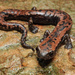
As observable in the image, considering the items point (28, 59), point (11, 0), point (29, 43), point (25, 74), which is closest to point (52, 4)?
point (11, 0)

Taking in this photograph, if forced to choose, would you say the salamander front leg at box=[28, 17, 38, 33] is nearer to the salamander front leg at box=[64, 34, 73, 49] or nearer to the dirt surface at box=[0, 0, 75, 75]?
the dirt surface at box=[0, 0, 75, 75]

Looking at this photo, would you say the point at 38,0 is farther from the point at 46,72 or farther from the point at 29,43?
the point at 46,72

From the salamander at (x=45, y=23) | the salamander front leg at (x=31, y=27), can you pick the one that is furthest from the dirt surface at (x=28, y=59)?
the salamander at (x=45, y=23)

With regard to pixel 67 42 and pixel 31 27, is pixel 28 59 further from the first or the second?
pixel 31 27

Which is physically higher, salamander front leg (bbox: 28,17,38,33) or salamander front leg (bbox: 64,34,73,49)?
salamander front leg (bbox: 64,34,73,49)

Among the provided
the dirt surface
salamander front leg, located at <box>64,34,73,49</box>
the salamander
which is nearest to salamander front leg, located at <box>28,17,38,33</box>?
the salamander

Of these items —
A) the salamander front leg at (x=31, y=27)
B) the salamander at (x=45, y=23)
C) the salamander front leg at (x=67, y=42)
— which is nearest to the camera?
the salamander at (x=45, y=23)

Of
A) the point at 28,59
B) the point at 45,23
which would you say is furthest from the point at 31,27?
the point at 28,59

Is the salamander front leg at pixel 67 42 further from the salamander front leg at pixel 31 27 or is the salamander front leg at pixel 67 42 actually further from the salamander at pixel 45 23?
the salamander front leg at pixel 31 27
